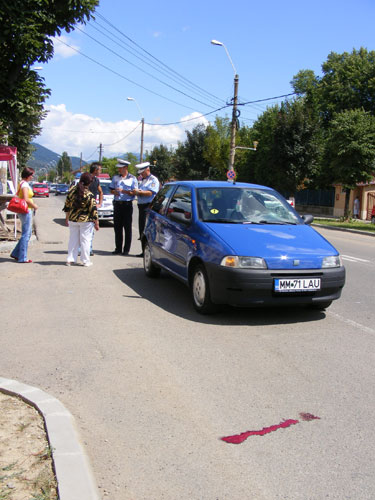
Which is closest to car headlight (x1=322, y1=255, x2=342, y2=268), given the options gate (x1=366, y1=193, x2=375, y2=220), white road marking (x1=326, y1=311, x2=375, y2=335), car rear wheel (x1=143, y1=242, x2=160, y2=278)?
white road marking (x1=326, y1=311, x2=375, y2=335)

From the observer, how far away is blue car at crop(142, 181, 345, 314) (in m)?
5.91

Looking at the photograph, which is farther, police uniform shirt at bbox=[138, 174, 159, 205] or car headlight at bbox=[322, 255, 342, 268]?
police uniform shirt at bbox=[138, 174, 159, 205]

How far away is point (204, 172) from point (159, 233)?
6176 centimetres

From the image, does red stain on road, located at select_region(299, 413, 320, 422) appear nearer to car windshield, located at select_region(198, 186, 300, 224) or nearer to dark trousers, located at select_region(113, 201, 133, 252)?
car windshield, located at select_region(198, 186, 300, 224)

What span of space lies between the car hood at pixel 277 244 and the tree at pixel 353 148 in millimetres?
26265

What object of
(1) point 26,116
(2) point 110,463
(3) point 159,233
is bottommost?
(2) point 110,463

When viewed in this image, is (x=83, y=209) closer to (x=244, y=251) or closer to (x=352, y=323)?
(x=244, y=251)

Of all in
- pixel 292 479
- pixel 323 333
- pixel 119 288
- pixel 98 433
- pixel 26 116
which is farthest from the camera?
pixel 26 116

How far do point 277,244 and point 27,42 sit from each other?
4237mm

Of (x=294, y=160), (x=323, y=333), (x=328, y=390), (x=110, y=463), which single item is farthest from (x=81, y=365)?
(x=294, y=160)

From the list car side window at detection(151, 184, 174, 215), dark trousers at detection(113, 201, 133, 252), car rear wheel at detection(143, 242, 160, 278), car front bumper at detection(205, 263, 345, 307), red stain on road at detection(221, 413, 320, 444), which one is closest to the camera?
red stain on road at detection(221, 413, 320, 444)

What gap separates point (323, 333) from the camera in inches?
229

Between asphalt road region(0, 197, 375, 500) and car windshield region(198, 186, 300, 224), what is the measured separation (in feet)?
3.95

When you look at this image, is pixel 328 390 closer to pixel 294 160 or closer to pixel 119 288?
pixel 119 288
